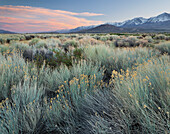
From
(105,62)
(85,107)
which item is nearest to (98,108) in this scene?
(85,107)

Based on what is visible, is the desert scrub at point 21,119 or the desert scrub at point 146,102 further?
the desert scrub at point 21,119

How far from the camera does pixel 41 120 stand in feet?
7.93

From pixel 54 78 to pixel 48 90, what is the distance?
0.39 metres

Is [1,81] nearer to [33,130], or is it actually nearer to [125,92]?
[33,130]

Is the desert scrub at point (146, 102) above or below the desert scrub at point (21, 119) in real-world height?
above

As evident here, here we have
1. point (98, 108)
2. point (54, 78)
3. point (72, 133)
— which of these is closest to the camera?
point (72, 133)

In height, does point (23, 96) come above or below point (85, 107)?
above

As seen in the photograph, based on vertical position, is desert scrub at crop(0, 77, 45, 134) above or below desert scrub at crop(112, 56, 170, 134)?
below

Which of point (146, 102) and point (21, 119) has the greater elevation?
point (146, 102)

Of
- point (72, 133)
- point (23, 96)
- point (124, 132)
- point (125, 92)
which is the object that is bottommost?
point (72, 133)

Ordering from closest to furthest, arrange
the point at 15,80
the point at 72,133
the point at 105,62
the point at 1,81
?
the point at 72,133
the point at 1,81
the point at 15,80
the point at 105,62

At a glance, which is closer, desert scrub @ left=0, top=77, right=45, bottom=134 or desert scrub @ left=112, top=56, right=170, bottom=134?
desert scrub @ left=112, top=56, right=170, bottom=134

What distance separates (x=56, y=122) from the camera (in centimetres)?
236

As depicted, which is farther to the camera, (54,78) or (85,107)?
(54,78)
